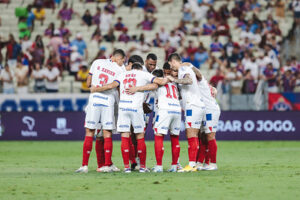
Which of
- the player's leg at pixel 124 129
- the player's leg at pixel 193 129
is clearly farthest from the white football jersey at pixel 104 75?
the player's leg at pixel 193 129

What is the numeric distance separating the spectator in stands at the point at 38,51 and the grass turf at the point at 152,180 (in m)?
10.2

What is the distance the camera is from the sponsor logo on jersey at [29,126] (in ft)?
87.8

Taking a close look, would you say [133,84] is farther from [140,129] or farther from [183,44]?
[183,44]

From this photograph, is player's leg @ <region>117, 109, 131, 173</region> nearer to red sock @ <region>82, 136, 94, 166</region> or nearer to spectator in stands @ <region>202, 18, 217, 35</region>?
red sock @ <region>82, 136, 94, 166</region>

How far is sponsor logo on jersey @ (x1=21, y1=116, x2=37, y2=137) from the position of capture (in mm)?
26766

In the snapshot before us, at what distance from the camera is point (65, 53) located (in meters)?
29.6

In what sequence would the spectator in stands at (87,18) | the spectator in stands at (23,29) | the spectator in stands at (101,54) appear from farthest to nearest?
the spectator in stands at (87,18)
the spectator in stands at (23,29)
the spectator in stands at (101,54)

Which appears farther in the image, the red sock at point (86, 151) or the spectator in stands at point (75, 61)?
the spectator in stands at point (75, 61)

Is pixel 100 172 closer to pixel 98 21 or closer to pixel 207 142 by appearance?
pixel 207 142

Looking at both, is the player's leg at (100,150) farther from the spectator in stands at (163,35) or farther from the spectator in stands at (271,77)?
the spectator in stands at (163,35)

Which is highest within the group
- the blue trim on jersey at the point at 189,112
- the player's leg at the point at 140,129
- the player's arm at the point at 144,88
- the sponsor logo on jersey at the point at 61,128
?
the player's arm at the point at 144,88

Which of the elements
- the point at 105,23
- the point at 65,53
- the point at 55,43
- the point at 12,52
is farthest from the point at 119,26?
the point at 12,52

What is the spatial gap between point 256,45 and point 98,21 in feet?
24.5

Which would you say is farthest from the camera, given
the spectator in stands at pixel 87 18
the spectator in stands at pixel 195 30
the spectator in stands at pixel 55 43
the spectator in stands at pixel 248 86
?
the spectator in stands at pixel 87 18
